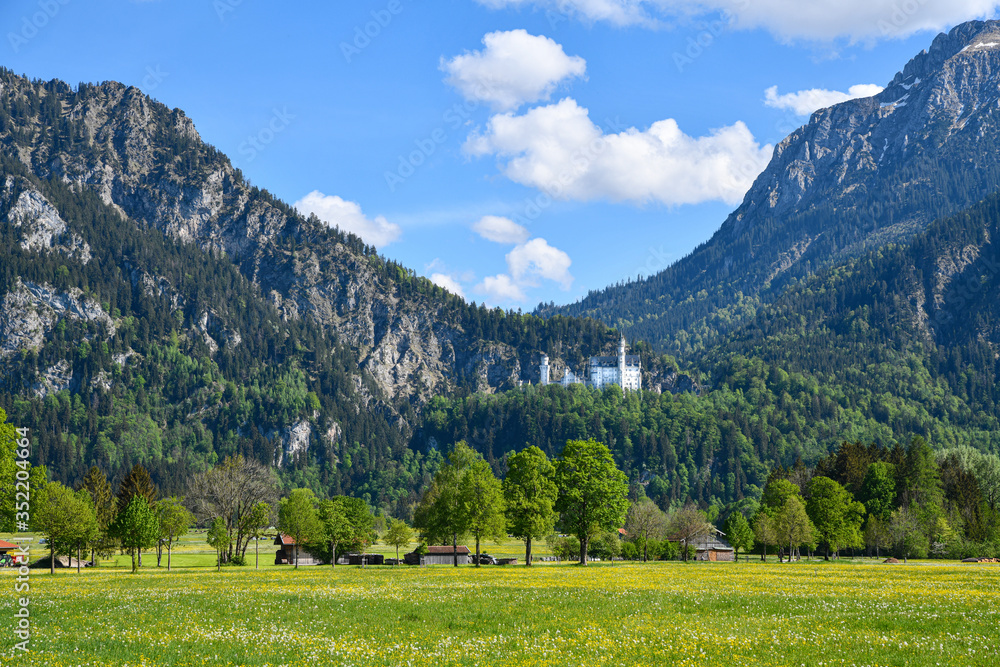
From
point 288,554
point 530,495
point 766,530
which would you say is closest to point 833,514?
point 766,530

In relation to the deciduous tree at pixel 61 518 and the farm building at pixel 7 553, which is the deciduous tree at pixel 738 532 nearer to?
the deciduous tree at pixel 61 518

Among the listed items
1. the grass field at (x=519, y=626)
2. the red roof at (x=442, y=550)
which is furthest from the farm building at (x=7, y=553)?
the grass field at (x=519, y=626)

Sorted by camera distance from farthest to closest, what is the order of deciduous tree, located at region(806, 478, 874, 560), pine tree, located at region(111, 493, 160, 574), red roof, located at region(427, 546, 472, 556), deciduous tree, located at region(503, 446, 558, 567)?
red roof, located at region(427, 546, 472, 556), deciduous tree, located at region(806, 478, 874, 560), deciduous tree, located at region(503, 446, 558, 567), pine tree, located at region(111, 493, 160, 574)

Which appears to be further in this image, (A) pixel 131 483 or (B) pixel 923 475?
(B) pixel 923 475

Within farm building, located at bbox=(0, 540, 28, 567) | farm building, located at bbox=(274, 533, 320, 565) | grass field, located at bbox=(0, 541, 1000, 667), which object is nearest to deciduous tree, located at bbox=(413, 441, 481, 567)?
grass field, located at bbox=(0, 541, 1000, 667)

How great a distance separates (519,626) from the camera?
28.1 m

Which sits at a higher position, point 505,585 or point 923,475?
point 923,475

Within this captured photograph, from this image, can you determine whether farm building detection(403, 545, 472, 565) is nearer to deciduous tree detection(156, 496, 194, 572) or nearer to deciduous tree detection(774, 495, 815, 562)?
deciduous tree detection(156, 496, 194, 572)

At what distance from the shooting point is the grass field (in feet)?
73.2

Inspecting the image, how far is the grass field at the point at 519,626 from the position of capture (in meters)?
22.3

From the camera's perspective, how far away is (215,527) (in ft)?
287

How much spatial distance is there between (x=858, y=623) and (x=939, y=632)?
275 centimetres

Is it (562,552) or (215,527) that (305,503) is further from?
(562,552)

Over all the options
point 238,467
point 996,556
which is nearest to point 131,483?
point 238,467
